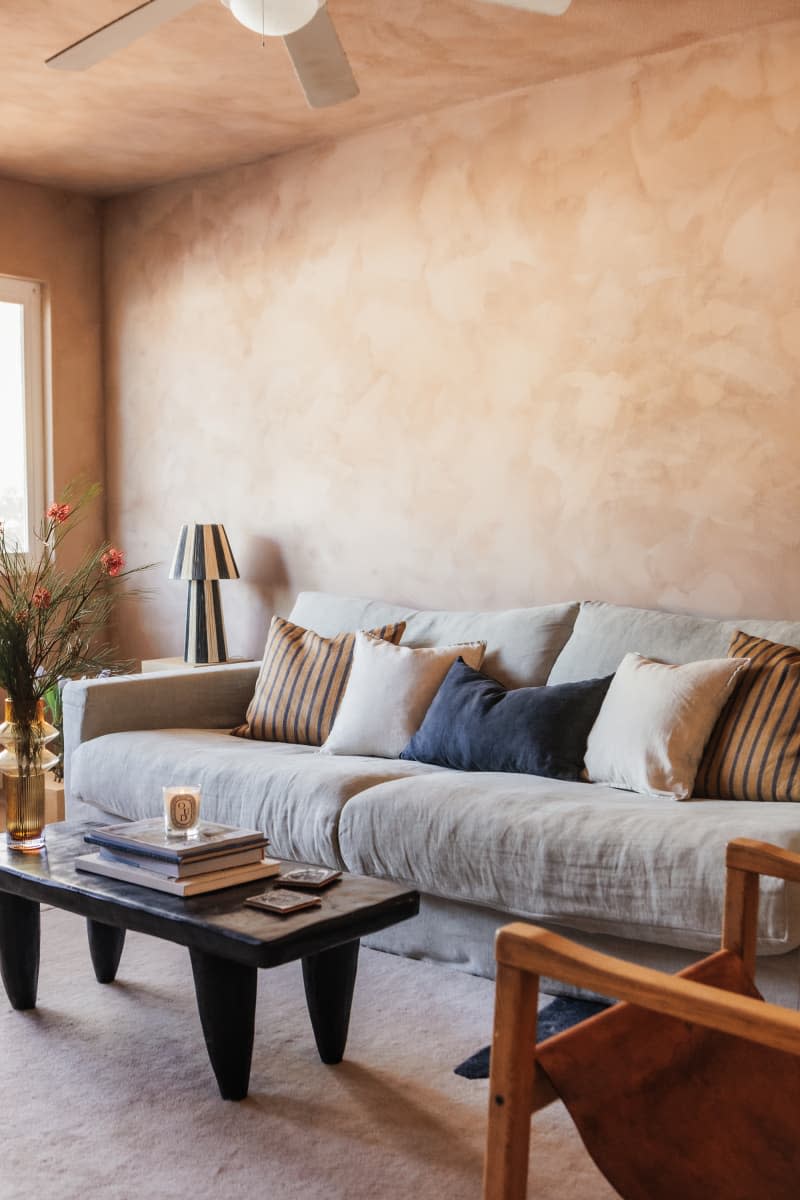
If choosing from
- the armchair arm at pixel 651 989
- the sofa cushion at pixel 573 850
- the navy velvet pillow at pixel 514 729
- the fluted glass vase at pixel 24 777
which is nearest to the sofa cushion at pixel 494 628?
the navy velvet pillow at pixel 514 729

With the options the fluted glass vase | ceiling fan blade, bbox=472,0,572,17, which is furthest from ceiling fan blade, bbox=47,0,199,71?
the fluted glass vase

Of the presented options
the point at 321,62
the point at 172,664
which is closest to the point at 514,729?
the point at 321,62

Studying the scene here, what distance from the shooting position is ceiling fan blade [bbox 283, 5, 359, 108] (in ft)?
8.54

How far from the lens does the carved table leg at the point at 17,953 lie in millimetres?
2643

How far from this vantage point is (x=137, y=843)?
2369 millimetres

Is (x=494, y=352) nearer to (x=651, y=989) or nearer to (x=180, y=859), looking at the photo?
(x=180, y=859)

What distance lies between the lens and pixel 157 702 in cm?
388

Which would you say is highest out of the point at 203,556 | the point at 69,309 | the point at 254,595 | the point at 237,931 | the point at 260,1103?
the point at 69,309

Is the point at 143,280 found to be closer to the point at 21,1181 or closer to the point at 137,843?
the point at 137,843

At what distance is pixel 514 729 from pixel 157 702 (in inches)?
50.1

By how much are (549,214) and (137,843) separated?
2523 mm

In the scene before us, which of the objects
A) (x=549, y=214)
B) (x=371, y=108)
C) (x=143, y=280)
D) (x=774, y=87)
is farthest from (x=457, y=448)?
(x=143, y=280)

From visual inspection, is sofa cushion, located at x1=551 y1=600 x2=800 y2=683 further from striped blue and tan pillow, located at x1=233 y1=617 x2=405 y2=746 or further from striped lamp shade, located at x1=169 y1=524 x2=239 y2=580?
striped lamp shade, located at x1=169 y1=524 x2=239 y2=580

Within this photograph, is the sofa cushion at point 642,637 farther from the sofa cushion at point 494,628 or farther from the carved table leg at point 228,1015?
the carved table leg at point 228,1015
